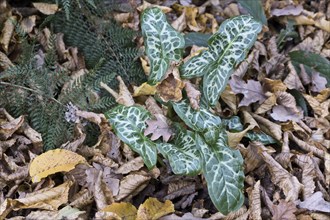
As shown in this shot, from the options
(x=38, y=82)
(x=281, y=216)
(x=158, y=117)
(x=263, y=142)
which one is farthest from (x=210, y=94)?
(x=38, y=82)

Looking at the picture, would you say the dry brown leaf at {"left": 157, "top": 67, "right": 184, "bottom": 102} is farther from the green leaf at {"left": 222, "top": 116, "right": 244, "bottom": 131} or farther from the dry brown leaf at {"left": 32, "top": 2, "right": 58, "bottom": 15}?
the dry brown leaf at {"left": 32, "top": 2, "right": 58, "bottom": 15}

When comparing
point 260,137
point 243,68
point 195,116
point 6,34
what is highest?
point 6,34

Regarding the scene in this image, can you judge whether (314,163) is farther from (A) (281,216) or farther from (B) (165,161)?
(B) (165,161)

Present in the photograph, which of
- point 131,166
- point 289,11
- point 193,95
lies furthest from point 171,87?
point 289,11

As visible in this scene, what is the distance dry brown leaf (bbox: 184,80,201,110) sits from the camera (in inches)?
71.0

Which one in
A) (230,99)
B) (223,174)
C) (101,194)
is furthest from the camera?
(230,99)

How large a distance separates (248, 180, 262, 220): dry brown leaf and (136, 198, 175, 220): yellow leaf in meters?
0.27

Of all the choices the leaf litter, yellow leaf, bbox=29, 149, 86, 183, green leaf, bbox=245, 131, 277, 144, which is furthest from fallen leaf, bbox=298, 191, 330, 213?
yellow leaf, bbox=29, 149, 86, 183

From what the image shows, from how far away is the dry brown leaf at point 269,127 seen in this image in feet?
6.72

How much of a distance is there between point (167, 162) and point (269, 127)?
463 mm

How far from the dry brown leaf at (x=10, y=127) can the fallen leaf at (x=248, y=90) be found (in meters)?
0.82

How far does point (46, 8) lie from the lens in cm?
229

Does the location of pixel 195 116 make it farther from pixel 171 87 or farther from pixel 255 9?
pixel 255 9

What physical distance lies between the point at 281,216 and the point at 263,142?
13.0 inches
